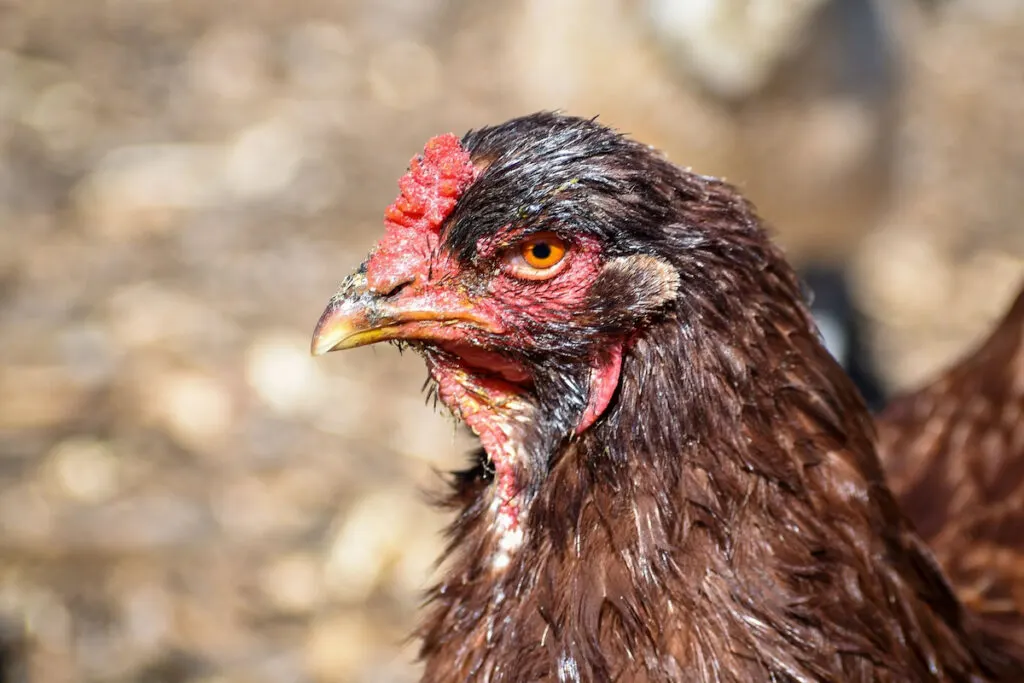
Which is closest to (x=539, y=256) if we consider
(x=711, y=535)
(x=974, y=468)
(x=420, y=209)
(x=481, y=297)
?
(x=481, y=297)

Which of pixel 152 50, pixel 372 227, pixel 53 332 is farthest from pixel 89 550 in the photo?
pixel 152 50

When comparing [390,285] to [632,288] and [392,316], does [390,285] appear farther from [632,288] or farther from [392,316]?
[632,288]

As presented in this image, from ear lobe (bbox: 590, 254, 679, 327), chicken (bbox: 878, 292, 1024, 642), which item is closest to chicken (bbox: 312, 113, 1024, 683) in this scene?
→ ear lobe (bbox: 590, 254, 679, 327)

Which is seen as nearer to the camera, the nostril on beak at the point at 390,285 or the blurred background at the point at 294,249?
the nostril on beak at the point at 390,285

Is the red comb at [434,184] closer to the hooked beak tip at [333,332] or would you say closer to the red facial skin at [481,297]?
the red facial skin at [481,297]

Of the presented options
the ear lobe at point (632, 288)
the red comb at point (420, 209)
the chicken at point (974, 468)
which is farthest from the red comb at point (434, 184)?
the chicken at point (974, 468)

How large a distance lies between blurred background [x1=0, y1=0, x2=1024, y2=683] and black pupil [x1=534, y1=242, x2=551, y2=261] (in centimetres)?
237

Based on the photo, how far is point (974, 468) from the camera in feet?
9.10

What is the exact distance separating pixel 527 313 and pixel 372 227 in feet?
15.0

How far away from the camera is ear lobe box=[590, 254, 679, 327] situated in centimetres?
178

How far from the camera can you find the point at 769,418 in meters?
1.86

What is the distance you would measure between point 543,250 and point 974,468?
1546 millimetres

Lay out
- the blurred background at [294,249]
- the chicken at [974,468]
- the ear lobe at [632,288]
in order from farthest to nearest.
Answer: the blurred background at [294,249], the chicken at [974,468], the ear lobe at [632,288]

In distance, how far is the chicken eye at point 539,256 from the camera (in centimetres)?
182
